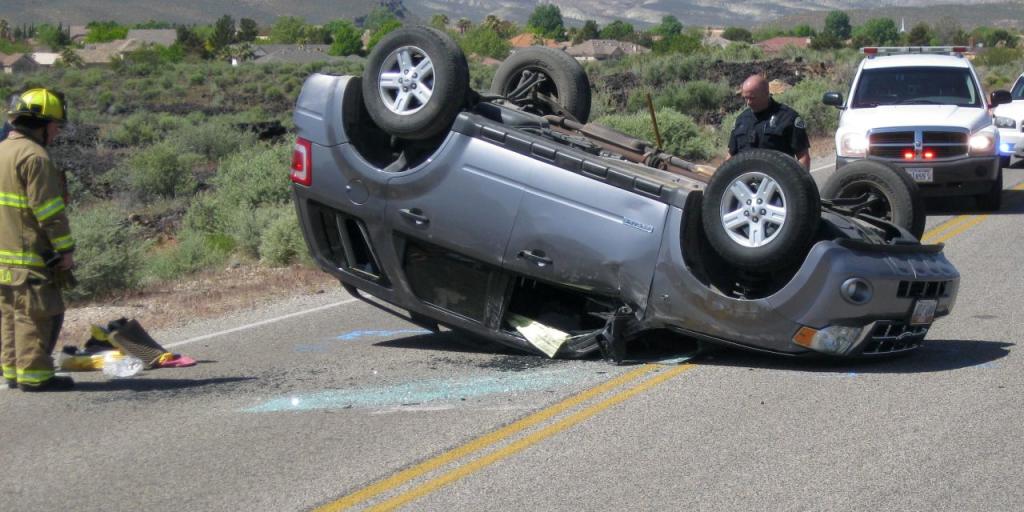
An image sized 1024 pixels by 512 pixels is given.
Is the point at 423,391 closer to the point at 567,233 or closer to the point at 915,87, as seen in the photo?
the point at 567,233

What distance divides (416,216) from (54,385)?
2478 millimetres

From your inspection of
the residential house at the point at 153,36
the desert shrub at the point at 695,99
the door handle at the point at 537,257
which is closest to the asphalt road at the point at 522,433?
the door handle at the point at 537,257

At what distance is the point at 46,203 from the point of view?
7375mm

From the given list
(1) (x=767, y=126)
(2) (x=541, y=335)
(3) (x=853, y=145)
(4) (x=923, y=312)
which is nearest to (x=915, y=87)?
(3) (x=853, y=145)

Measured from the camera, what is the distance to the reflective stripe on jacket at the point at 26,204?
7352mm

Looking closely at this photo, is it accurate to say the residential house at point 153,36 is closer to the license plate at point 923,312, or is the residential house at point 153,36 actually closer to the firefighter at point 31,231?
the firefighter at point 31,231

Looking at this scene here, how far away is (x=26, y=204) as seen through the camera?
739cm

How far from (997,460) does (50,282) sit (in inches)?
212

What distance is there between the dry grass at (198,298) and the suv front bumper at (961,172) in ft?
23.0

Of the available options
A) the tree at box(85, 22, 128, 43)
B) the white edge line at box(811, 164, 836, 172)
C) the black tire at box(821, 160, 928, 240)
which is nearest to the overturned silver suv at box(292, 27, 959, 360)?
the black tire at box(821, 160, 928, 240)

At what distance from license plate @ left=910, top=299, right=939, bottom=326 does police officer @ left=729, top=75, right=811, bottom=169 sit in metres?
2.26

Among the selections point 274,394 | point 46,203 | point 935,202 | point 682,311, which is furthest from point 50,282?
point 935,202

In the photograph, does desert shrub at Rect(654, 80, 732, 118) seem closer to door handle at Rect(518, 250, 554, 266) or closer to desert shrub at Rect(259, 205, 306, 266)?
desert shrub at Rect(259, 205, 306, 266)

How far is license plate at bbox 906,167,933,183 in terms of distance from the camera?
1527 centimetres
